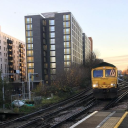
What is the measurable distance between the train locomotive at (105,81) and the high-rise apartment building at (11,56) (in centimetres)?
5928

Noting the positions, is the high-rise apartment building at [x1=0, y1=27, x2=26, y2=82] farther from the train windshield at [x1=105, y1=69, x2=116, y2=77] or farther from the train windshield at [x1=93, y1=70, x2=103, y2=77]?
the train windshield at [x1=105, y1=69, x2=116, y2=77]

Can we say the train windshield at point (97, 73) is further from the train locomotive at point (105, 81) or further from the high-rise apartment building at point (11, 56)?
the high-rise apartment building at point (11, 56)

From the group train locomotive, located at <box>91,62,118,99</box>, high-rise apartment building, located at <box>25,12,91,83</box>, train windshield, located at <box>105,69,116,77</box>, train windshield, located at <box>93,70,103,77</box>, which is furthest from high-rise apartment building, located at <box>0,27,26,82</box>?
train windshield, located at <box>105,69,116,77</box>

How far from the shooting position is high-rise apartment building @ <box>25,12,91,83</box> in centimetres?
6356

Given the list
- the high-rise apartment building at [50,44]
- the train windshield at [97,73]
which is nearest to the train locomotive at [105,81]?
the train windshield at [97,73]

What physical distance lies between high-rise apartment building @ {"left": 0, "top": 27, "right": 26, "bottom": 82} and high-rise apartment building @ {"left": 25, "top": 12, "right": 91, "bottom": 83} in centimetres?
1476

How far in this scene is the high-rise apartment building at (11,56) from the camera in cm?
7612

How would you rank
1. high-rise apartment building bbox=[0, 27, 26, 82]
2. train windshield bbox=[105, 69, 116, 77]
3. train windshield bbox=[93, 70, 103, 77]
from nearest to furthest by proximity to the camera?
train windshield bbox=[105, 69, 116, 77], train windshield bbox=[93, 70, 103, 77], high-rise apartment building bbox=[0, 27, 26, 82]

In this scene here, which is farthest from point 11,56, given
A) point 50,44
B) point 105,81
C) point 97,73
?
point 105,81

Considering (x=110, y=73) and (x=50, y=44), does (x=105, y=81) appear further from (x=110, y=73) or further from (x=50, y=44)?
(x=50, y=44)

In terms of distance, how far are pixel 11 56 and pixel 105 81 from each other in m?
71.9

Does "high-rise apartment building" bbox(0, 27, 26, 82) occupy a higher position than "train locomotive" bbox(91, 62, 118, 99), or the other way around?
"high-rise apartment building" bbox(0, 27, 26, 82)

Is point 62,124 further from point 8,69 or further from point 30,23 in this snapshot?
point 8,69

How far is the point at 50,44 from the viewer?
66.3 m
